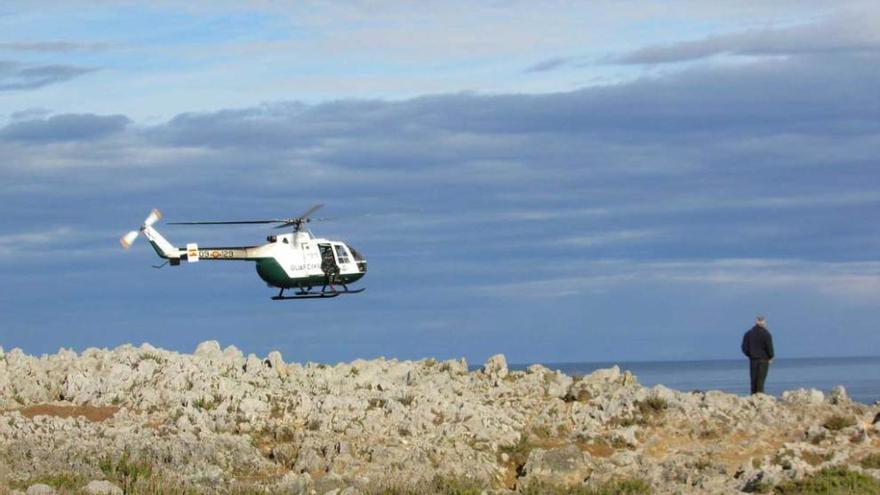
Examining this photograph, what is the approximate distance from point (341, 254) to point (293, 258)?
1.65 metres

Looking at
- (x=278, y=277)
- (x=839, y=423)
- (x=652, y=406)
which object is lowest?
(x=839, y=423)

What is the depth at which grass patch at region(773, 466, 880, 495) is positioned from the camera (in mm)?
25656

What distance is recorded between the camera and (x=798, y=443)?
96.3ft

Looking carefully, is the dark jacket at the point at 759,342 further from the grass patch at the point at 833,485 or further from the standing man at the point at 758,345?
the grass patch at the point at 833,485

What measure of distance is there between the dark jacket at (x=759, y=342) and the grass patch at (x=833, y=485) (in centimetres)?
568

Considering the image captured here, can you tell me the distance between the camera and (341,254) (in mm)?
47719

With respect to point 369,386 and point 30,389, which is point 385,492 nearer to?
point 369,386

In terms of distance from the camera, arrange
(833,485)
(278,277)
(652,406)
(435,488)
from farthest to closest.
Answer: (278,277)
(652,406)
(435,488)
(833,485)

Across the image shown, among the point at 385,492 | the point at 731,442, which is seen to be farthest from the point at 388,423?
the point at 731,442

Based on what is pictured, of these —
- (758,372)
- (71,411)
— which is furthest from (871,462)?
(71,411)

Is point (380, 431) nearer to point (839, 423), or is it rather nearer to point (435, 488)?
point (435, 488)

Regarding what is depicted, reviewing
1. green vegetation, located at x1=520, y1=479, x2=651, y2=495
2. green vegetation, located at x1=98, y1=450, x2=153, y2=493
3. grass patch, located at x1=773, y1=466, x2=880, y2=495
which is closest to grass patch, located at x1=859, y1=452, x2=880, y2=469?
grass patch, located at x1=773, y1=466, x2=880, y2=495

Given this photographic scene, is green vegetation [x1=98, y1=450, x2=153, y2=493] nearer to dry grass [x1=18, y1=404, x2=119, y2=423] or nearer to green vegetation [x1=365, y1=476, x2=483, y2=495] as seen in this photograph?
dry grass [x1=18, y1=404, x2=119, y2=423]

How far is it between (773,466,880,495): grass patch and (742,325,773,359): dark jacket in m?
5.68
